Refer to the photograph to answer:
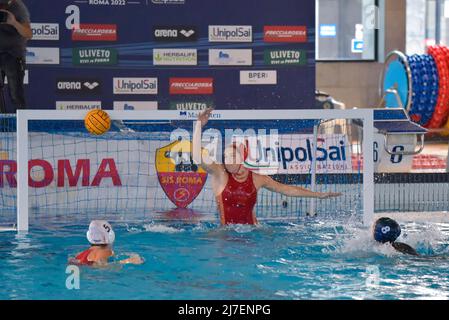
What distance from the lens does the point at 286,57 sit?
12.3 meters

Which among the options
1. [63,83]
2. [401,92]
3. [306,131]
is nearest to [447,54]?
[401,92]

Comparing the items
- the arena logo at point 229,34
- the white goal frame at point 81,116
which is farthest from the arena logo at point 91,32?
the white goal frame at point 81,116

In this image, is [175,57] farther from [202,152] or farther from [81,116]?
[202,152]

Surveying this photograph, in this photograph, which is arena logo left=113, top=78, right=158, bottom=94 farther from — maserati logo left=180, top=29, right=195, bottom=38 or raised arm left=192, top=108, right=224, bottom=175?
raised arm left=192, top=108, right=224, bottom=175

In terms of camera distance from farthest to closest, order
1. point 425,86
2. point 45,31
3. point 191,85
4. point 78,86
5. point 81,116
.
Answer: point 425,86 < point 191,85 < point 78,86 < point 45,31 < point 81,116

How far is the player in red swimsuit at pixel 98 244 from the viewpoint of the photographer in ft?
22.3

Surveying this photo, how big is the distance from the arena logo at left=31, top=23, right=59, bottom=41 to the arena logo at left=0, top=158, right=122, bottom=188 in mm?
2241

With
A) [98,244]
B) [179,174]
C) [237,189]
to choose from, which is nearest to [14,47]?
[179,174]

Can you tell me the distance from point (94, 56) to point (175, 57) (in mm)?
1042

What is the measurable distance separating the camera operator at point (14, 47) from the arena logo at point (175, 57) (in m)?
1.76

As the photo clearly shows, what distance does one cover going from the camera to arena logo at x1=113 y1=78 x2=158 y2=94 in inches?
478

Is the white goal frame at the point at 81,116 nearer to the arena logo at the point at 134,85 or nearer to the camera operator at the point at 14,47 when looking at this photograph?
the camera operator at the point at 14,47

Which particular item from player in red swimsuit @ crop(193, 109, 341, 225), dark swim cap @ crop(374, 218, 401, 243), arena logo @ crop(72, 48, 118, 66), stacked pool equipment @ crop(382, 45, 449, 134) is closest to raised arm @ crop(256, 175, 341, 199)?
player in red swimsuit @ crop(193, 109, 341, 225)

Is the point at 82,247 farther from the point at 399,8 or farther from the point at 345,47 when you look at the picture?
the point at 345,47
